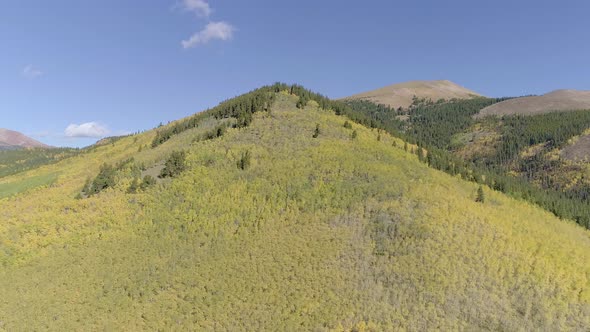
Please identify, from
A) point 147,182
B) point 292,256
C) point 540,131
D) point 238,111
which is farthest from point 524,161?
point 147,182

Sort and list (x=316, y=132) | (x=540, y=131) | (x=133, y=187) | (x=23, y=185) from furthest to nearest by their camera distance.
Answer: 1. (x=540, y=131)
2. (x=23, y=185)
3. (x=316, y=132)
4. (x=133, y=187)

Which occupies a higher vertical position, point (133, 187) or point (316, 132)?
point (316, 132)

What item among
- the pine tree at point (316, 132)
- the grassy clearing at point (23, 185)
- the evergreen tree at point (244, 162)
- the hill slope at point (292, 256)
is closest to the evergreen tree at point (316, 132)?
the pine tree at point (316, 132)

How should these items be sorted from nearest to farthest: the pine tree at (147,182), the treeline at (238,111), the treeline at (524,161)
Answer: the pine tree at (147,182) < the treeline at (524,161) < the treeline at (238,111)

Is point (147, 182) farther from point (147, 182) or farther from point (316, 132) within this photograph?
point (316, 132)

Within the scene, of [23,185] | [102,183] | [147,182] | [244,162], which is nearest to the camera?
[147,182]

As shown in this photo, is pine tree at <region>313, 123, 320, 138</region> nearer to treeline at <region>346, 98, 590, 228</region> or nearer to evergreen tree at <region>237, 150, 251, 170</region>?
evergreen tree at <region>237, 150, 251, 170</region>

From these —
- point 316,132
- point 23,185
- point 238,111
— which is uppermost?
point 238,111

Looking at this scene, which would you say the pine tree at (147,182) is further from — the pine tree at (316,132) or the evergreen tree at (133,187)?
the pine tree at (316,132)
